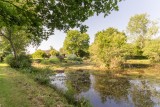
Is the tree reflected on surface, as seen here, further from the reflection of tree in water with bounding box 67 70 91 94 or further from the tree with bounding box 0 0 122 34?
the tree with bounding box 0 0 122 34

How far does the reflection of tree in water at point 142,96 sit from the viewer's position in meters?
14.5

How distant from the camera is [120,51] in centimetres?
3728

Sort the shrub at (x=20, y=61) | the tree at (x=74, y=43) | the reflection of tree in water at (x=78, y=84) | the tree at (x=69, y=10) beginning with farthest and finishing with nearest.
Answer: the tree at (x=74, y=43) < the shrub at (x=20, y=61) < the reflection of tree in water at (x=78, y=84) < the tree at (x=69, y=10)

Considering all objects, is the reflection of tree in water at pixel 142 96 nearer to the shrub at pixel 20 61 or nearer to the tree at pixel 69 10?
the tree at pixel 69 10

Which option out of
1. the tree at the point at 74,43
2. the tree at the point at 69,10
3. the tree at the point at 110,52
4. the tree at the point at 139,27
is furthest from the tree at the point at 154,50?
the tree at the point at 74,43

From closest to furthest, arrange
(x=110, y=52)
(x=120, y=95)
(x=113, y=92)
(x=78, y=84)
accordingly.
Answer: (x=120, y=95) < (x=113, y=92) < (x=78, y=84) < (x=110, y=52)

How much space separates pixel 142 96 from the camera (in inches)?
649

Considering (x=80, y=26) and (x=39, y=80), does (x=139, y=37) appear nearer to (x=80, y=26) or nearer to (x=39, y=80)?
(x=39, y=80)

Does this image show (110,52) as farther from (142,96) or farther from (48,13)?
(48,13)

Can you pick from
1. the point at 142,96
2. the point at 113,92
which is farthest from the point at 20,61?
the point at 142,96

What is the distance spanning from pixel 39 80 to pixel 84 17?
12073 mm

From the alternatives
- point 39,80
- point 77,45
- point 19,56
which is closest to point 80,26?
point 39,80

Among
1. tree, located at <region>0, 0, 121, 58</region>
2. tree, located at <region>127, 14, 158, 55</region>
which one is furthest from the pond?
tree, located at <region>127, 14, 158, 55</region>

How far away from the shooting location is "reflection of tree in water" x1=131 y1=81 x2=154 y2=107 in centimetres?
1451
